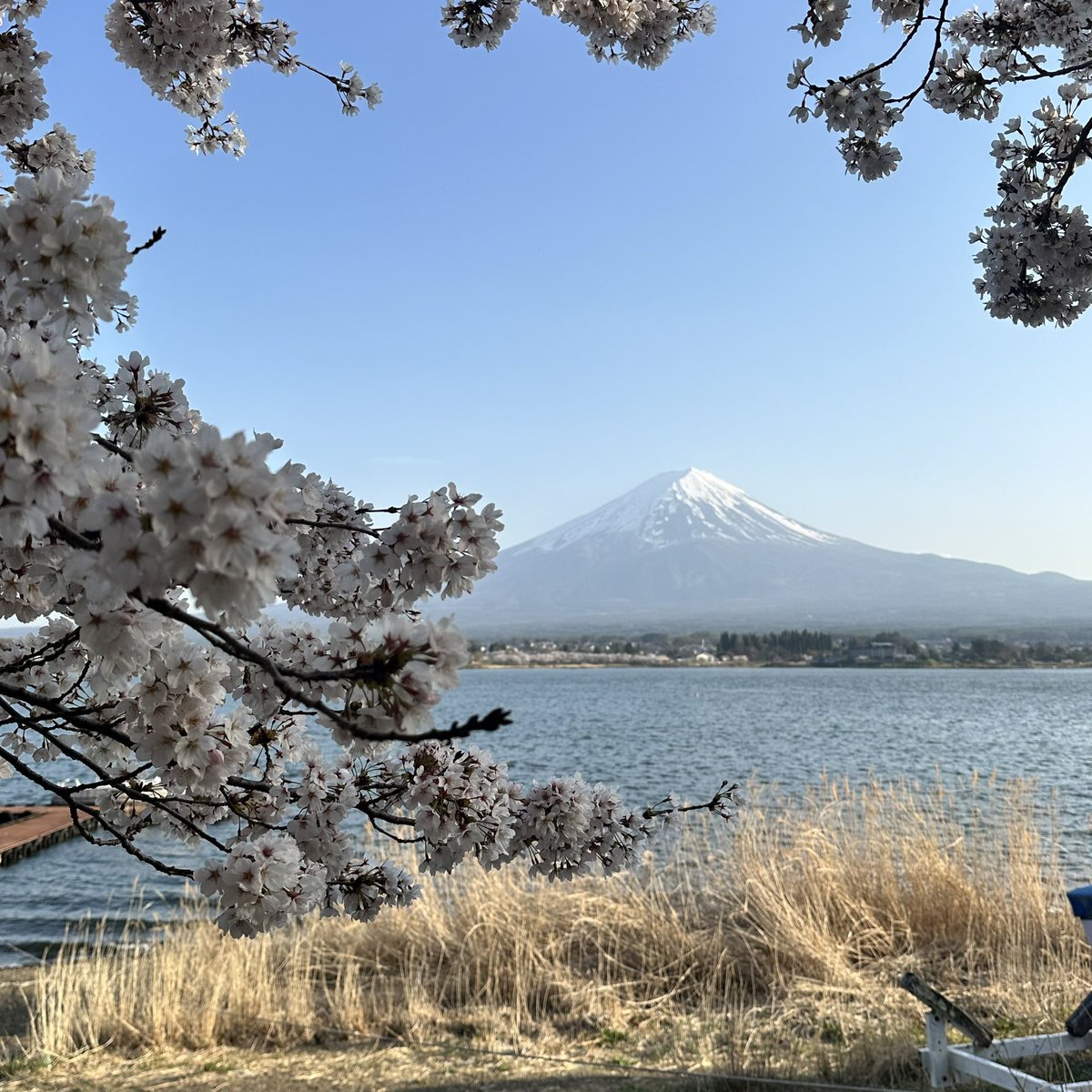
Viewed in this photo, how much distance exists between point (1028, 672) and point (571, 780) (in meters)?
107

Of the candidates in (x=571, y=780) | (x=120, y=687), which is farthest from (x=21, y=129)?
(x=571, y=780)

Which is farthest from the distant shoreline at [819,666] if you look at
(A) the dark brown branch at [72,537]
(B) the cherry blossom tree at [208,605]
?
(A) the dark brown branch at [72,537]

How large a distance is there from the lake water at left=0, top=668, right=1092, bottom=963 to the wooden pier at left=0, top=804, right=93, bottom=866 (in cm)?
18

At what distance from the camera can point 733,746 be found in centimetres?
2956

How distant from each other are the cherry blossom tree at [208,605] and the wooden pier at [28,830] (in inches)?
452

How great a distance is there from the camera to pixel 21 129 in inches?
107

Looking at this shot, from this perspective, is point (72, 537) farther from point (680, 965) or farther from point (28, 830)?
point (28, 830)

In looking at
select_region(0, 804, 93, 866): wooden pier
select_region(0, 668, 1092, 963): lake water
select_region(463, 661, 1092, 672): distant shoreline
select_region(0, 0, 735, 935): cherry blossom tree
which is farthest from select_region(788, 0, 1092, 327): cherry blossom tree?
select_region(463, 661, 1092, 672): distant shoreline

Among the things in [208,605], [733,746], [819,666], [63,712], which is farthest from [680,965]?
[819,666]

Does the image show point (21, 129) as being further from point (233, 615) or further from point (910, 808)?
point (910, 808)

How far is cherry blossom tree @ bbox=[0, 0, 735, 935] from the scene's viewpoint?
1004 mm

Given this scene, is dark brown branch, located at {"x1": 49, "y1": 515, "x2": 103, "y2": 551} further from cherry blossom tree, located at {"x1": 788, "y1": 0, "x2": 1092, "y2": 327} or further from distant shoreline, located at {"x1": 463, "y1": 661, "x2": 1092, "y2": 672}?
distant shoreline, located at {"x1": 463, "y1": 661, "x2": 1092, "y2": 672}

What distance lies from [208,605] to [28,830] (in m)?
15.5

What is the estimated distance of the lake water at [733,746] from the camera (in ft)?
38.4
